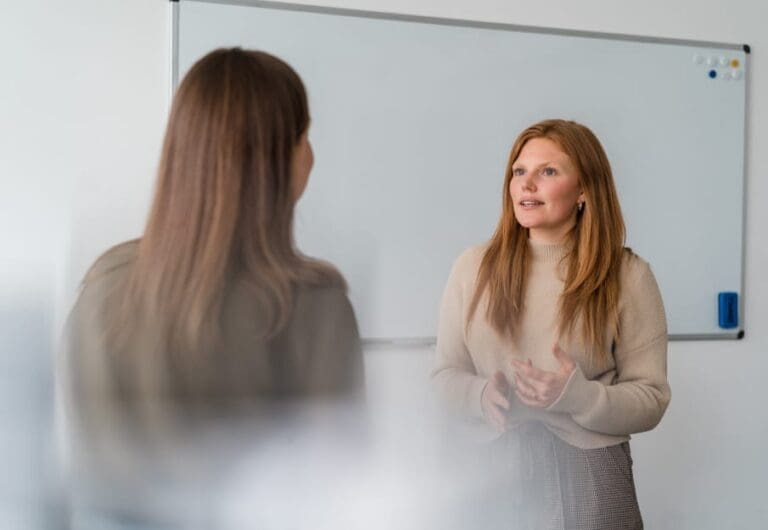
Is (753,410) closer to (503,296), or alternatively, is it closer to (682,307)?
(682,307)

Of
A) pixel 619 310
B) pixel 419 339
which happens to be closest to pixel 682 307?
pixel 619 310

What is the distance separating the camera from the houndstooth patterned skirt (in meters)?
0.81

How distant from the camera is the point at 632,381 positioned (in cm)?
94

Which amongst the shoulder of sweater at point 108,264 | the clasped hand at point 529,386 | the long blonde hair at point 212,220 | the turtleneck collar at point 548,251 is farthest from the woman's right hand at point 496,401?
the shoulder of sweater at point 108,264

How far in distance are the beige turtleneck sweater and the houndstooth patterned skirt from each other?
2 centimetres

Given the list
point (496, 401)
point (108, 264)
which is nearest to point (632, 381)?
point (496, 401)

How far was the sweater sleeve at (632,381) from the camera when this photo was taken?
2.89 ft

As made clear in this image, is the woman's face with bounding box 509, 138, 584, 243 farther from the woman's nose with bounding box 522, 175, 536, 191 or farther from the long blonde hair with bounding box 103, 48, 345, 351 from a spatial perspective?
the long blonde hair with bounding box 103, 48, 345, 351

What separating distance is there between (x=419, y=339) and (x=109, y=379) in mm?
324

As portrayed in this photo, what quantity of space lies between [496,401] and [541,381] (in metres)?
0.07

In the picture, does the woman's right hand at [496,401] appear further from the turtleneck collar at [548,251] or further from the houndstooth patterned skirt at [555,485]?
the turtleneck collar at [548,251]

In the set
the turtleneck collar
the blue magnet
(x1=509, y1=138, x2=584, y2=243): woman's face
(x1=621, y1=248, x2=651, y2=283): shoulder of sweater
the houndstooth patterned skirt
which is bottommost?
the houndstooth patterned skirt

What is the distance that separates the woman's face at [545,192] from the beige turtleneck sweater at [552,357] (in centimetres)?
3

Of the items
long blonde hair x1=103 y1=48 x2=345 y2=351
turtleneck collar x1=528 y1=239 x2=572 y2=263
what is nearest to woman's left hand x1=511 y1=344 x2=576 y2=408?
turtleneck collar x1=528 y1=239 x2=572 y2=263
